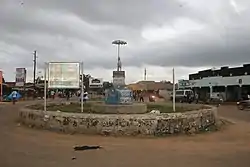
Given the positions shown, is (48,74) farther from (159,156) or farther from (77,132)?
(159,156)

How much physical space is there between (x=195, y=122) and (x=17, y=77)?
51460 mm

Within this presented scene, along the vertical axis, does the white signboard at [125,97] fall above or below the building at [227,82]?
below

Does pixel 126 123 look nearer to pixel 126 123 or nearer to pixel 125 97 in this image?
pixel 126 123

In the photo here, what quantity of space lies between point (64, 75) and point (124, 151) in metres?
8.73

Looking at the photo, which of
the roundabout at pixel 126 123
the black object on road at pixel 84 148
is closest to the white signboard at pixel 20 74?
the roundabout at pixel 126 123

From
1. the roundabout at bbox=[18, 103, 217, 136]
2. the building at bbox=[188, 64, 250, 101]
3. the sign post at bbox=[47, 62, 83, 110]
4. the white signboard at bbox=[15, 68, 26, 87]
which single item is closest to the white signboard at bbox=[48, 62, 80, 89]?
the sign post at bbox=[47, 62, 83, 110]

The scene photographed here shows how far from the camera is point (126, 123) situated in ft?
48.8

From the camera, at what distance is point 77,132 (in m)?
15.4

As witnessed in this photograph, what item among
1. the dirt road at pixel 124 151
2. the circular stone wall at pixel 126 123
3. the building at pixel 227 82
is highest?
the building at pixel 227 82

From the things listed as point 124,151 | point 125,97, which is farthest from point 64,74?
point 124,151

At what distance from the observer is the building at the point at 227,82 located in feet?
177

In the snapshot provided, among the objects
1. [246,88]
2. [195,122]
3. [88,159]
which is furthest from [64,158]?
[246,88]

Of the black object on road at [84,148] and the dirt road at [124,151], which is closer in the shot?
the dirt road at [124,151]

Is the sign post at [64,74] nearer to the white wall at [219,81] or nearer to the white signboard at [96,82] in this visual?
the white wall at [219,81]
